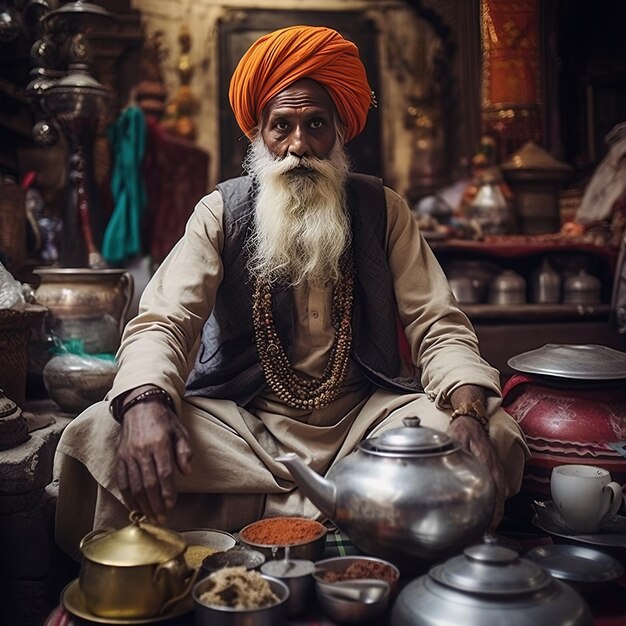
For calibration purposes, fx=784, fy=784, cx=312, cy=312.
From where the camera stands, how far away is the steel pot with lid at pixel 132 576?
1.65 metres

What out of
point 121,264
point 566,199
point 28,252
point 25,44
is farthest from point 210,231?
point 566,199

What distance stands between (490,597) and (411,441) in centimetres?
40

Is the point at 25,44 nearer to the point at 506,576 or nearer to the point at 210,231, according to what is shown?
the point at 210,231

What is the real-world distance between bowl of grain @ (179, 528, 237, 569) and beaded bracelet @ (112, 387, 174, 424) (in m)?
0.35

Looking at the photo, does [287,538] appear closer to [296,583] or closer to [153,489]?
[296,583]

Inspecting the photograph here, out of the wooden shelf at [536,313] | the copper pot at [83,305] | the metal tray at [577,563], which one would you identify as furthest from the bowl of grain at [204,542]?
the wooden shelf at [536,313]

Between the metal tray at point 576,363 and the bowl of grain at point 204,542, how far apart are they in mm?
1158

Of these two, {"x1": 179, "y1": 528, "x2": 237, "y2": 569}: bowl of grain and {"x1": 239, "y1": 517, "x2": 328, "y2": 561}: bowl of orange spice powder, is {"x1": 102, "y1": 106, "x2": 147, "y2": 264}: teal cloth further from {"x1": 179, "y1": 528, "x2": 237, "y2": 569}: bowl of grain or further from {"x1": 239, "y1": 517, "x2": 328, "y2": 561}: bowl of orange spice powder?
{"x1": 239, "y1": 517, "x2": 328, "y2": 561}: bowl of orange spice powder

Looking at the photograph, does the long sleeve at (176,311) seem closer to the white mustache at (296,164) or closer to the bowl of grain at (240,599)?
the white mustache at (296,164)

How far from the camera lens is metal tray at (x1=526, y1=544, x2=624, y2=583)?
1819 millimetres

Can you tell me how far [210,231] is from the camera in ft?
8.62

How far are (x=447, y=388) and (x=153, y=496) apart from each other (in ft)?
3.03

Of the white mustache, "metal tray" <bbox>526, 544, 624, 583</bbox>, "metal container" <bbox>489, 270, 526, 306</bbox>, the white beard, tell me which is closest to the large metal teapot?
"metal tray" <bbox>526, 544, 624, 583</bbox>

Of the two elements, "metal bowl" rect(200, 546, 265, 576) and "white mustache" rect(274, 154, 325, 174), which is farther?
"white mustache" rect(274, 154, 325, 174)
